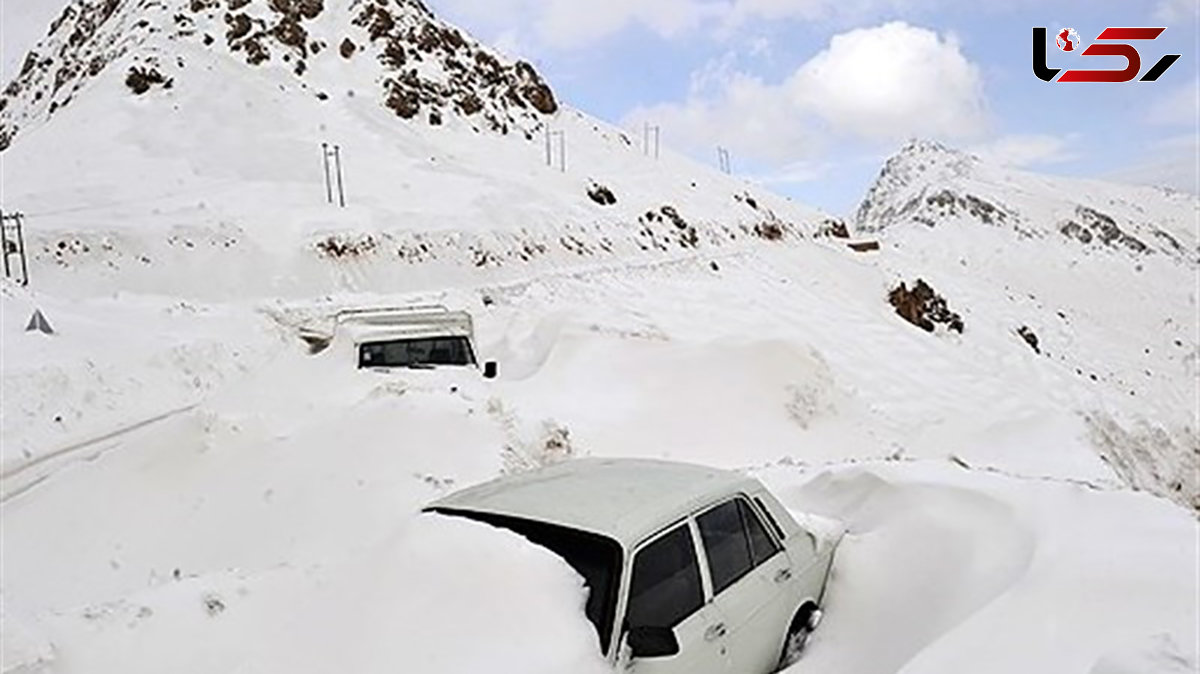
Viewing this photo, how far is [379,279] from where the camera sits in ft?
70.9

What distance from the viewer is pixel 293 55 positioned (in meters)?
35.4

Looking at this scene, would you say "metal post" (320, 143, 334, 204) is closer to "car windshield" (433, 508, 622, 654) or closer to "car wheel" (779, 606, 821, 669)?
"car wheel" (779, 606, 821, 669)

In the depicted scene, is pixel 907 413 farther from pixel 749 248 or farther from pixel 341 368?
pixel 749 248

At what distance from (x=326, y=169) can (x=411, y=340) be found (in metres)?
17.2

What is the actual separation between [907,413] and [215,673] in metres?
13.1

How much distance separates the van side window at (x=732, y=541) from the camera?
15.2ft

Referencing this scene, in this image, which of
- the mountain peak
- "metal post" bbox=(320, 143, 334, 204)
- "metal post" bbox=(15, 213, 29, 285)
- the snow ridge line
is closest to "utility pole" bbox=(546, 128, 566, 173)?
the mountain peak

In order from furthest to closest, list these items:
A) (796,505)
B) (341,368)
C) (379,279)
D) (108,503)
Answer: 1. (379,279)
2. (341,368)
3. (108,503)
4. (796,505)

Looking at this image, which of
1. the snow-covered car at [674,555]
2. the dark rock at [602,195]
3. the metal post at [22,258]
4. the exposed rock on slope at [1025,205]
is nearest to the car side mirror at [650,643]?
the snow-covered car at [674,555]

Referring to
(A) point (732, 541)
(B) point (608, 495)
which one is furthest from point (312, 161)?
(A) point (732, 541)

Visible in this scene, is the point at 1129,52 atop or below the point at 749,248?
atop

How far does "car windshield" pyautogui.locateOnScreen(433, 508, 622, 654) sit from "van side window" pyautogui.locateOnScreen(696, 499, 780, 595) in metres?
0.58

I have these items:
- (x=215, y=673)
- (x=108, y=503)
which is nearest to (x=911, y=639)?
(x=215, y=673)

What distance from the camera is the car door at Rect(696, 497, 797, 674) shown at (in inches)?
180
